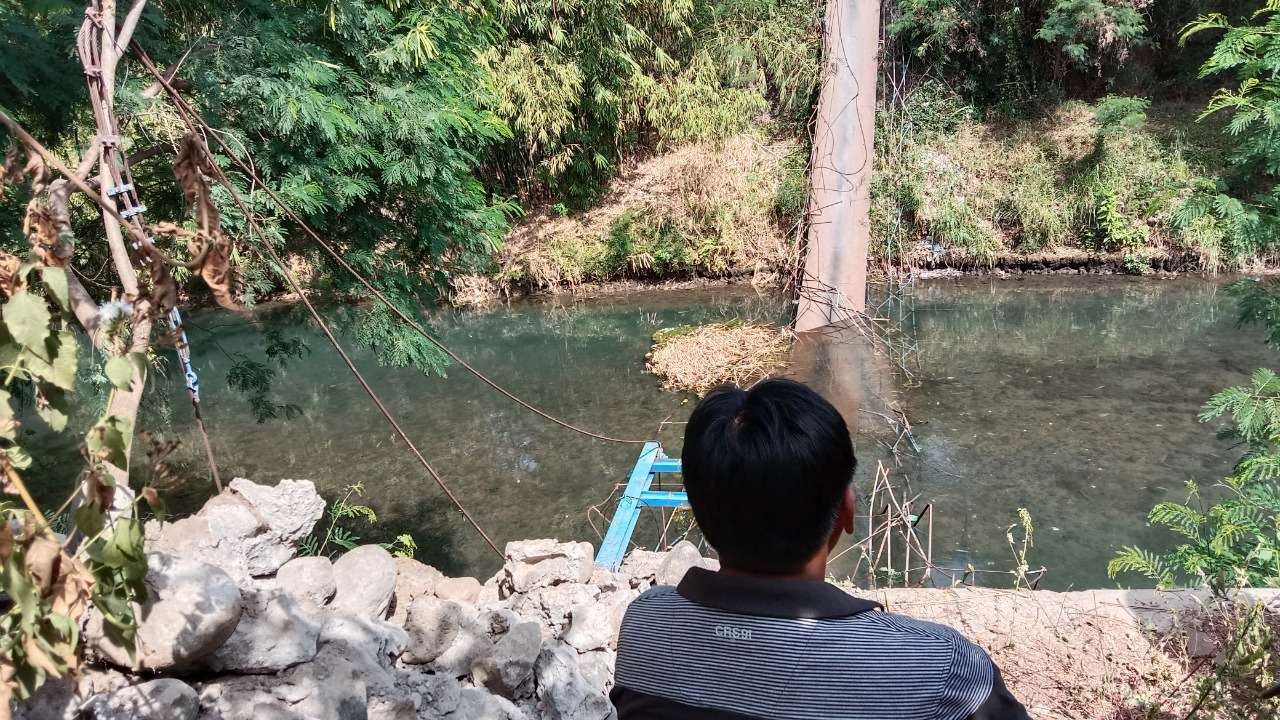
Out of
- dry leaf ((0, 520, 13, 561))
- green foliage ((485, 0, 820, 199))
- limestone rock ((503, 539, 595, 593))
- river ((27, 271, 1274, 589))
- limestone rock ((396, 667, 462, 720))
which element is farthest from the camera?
green foliage ((485, 0, 820, 199))

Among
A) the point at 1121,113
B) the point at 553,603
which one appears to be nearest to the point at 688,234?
the point at 1121,113

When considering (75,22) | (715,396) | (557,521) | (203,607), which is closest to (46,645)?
(715,396)

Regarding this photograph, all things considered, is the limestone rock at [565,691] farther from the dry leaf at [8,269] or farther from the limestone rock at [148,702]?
the dry leaf at [8,269]

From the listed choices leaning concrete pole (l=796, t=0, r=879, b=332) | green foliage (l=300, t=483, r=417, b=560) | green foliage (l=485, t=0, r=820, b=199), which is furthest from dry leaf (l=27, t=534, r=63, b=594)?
green foliage (l=485, t=0, r=820, b=199)

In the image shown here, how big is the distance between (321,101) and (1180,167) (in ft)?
36.9

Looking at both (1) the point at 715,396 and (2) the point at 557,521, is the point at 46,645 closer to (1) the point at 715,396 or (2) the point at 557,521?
(1) the point at 715,396

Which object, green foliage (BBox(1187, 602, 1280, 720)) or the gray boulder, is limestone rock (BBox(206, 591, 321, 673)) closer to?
the gray boulder

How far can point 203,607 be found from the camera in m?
1.76

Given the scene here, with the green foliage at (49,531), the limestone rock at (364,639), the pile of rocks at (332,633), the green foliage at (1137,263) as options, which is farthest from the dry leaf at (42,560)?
the green foliage at (1137,263)

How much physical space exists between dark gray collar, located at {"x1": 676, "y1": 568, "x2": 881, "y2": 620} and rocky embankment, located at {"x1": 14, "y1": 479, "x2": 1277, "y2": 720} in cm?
96

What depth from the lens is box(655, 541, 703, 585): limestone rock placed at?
3098mm

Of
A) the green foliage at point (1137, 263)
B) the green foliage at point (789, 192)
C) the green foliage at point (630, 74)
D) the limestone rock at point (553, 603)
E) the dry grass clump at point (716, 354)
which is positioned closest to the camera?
the limestone rock at point (553, 603)

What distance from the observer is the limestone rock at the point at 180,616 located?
171 cm

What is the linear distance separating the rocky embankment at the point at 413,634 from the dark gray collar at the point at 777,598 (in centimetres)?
96
